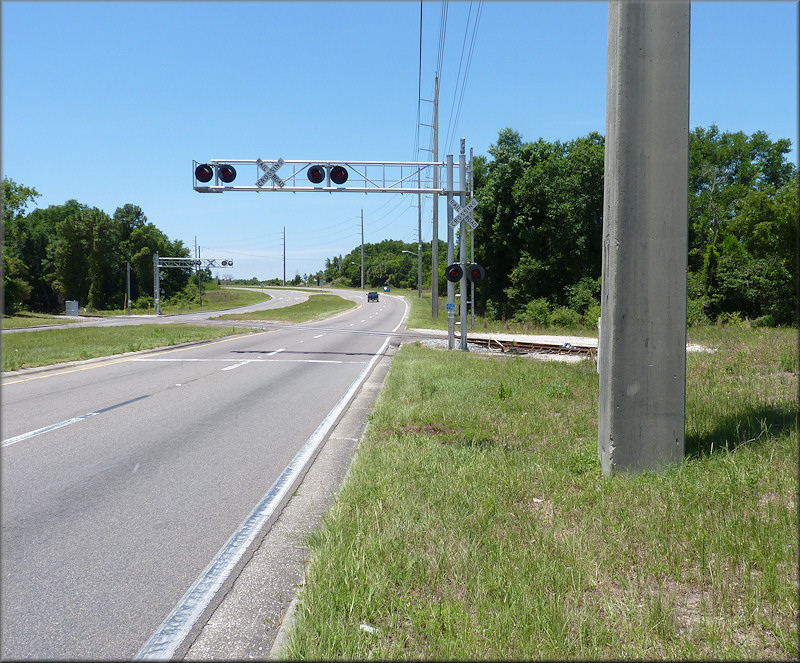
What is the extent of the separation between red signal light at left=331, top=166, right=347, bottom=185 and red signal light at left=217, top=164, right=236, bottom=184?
11.7 ft

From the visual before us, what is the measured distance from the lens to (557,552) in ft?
14.3

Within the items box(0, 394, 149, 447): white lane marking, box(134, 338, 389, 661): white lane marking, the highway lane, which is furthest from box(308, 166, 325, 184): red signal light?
box(134, 338, 389, 661): white lane marking

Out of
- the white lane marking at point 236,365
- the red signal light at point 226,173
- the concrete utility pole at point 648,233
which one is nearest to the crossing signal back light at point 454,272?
the white lane marking at point 236,365

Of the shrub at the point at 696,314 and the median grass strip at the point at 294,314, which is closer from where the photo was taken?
the shrub at the point at 696,314

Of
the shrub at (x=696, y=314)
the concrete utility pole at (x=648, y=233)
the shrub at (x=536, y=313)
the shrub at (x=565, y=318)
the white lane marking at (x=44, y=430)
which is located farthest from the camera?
the shrub at (x=536, y=313)

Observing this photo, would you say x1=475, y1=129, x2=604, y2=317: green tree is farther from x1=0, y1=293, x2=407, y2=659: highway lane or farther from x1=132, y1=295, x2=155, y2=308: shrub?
x1=132, y1=295, x2=155, y2=308: shrub

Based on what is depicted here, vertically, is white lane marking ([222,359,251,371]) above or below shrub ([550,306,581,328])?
below

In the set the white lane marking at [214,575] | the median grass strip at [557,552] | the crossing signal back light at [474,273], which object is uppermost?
the crossing signal back light at [474,273]

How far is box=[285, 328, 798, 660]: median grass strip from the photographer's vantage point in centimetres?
338

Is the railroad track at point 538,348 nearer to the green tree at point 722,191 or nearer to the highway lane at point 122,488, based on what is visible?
the highway lane at point 122,488

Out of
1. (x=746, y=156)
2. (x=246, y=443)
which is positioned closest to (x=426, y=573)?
(x=246, y=443)

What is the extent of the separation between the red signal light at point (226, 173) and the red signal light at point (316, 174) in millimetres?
2735

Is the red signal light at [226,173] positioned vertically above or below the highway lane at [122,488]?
above

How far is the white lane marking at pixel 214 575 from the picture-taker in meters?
3.57
